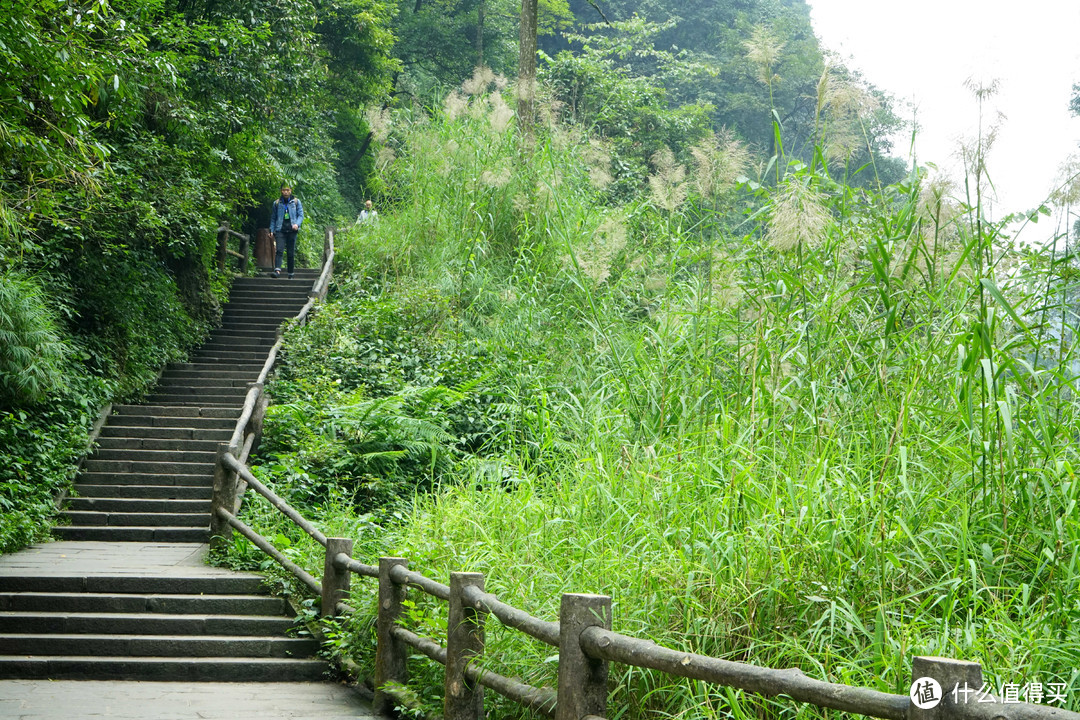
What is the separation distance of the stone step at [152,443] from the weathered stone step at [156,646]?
520 cm

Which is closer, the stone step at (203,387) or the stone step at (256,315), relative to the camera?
the stone step at (203,387)

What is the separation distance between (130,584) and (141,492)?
3.49 m

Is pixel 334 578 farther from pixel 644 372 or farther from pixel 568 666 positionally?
pixel 568 666

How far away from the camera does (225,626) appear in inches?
281

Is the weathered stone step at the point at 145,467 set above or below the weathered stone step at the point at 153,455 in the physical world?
below

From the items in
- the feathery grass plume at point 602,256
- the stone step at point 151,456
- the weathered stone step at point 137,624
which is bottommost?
the weathered stone step at point 137,624

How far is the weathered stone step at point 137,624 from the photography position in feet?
23.1

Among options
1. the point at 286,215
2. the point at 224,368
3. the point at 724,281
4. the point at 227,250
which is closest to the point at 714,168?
the point at 724,281

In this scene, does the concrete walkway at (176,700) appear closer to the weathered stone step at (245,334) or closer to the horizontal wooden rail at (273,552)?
the horizontal wooden rail at (273,552)

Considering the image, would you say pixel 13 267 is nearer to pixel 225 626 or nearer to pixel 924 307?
pixel 225 626

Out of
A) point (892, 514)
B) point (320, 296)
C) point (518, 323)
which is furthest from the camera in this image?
point (320, 296)

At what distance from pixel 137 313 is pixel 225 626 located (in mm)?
8217

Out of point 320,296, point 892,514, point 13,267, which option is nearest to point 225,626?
point 892,514

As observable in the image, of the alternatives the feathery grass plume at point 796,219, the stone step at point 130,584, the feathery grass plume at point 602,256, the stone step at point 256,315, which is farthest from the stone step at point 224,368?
the feathery grass plume at point 796,219
